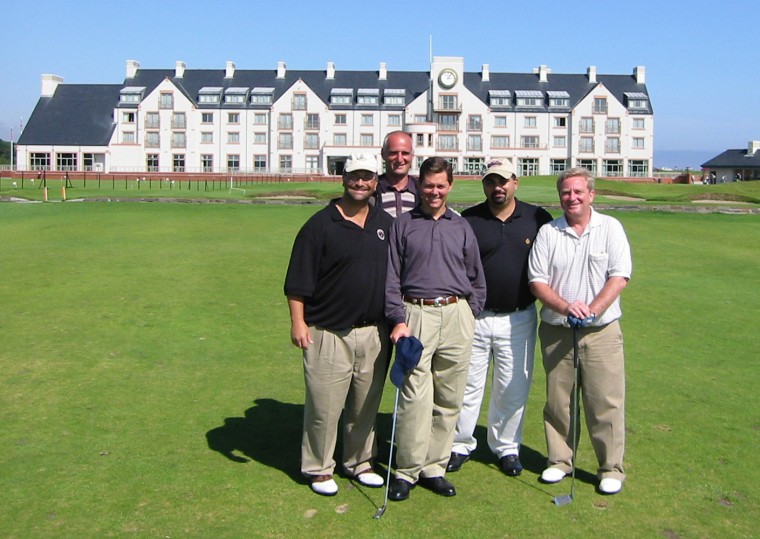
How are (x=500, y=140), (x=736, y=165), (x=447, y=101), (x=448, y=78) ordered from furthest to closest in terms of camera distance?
(x=736, y=165) < (x=500, y=140) < (x=447, y=101) < (x=448, y=78)

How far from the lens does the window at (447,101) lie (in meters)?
89.1

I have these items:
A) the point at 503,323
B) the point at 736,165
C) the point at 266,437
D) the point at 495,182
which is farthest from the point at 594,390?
the point at 736,165

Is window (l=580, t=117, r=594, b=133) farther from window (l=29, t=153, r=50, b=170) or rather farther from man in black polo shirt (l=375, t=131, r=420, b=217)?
man in black polo shirt (l=375, t=131, r=420, b=217)

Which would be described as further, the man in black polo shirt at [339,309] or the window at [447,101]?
the window at [447,101]

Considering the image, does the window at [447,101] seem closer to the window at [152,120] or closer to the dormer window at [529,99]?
the dormer window at [529,99]

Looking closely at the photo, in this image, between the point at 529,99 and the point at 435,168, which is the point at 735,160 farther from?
the point at 435,168

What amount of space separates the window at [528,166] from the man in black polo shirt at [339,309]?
85.9m

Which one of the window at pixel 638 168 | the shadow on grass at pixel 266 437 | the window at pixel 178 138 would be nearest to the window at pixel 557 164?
the window at pixel 638 168

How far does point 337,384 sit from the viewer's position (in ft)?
19.7

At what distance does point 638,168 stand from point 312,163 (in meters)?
35.3

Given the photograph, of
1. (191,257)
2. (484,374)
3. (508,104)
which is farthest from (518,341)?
(508,104)

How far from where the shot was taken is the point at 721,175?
101938mm

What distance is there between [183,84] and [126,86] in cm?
625

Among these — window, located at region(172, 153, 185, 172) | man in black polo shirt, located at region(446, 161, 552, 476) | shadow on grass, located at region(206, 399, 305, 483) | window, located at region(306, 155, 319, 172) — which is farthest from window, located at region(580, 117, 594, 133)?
man in black polo shirt, located at region(446, 161, 552, 476)
